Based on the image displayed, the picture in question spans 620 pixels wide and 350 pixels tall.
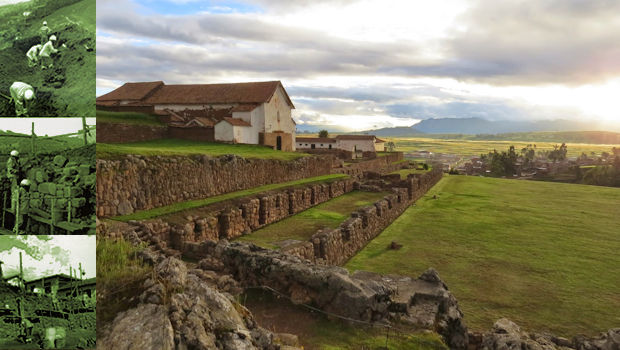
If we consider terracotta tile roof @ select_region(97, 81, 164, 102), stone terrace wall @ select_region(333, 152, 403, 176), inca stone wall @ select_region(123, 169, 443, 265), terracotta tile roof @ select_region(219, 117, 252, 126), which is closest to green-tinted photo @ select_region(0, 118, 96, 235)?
inca stone wall @ select_region(123, 169, 443, 265)

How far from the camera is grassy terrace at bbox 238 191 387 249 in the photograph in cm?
1669

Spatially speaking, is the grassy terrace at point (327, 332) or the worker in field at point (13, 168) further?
the grassy terrace at point (327, 332)

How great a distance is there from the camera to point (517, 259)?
16.9m

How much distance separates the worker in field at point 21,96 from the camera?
3.63m

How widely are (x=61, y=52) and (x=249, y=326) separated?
411cm

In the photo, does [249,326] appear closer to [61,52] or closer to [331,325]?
[331,325]

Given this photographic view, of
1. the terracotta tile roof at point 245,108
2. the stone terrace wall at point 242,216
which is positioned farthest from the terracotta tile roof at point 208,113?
the stone terrace wall at point 242,216

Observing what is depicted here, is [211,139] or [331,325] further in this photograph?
[211,139]

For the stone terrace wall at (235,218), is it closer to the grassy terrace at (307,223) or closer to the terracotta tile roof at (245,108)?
the grassy terrace at (307,223)

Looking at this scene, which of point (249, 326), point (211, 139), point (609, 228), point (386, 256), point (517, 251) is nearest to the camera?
point (249, 326)

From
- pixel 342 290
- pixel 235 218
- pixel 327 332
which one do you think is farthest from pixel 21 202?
pixel 235 218

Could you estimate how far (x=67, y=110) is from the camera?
3.72m

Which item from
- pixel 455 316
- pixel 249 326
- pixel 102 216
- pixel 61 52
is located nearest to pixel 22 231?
pixel 61 52

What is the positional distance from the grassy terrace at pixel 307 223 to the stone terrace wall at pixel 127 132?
13932 millimetres
